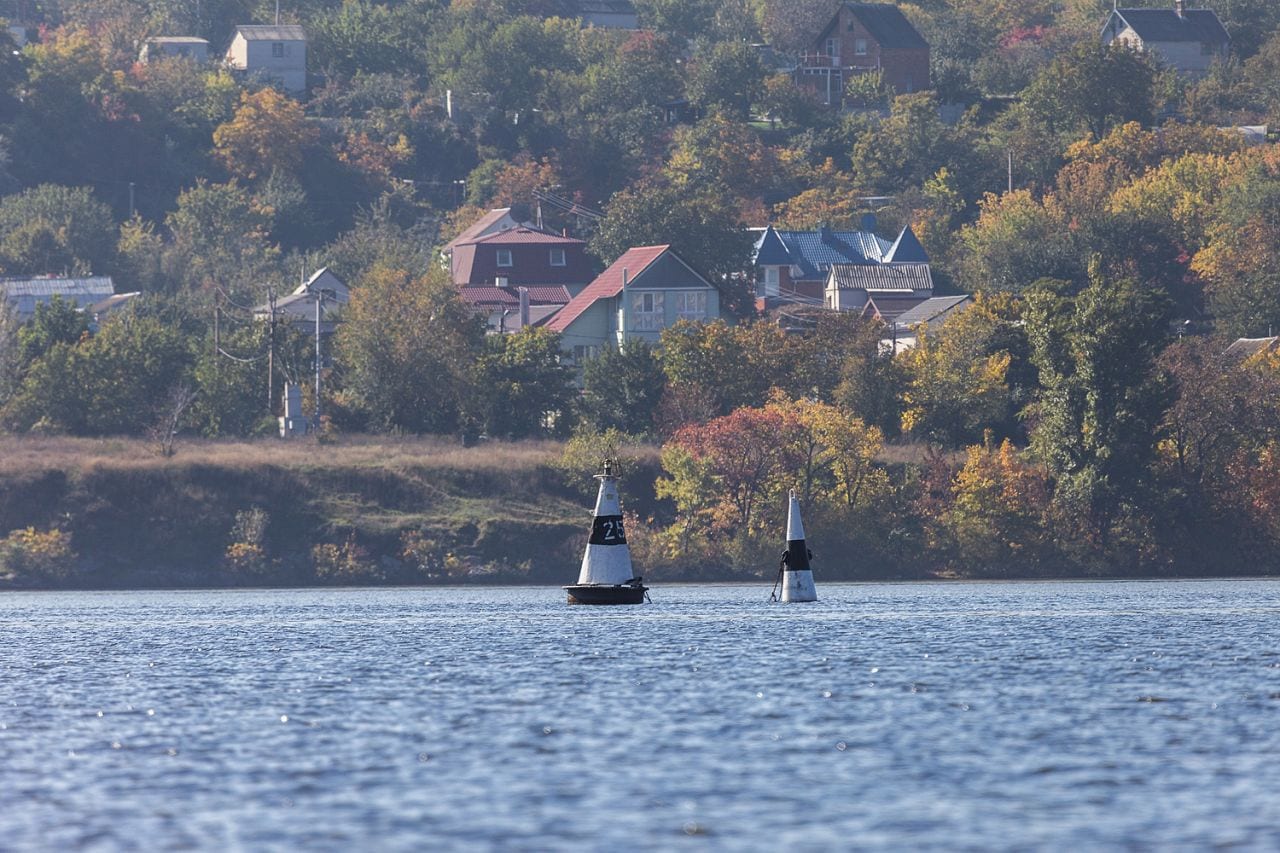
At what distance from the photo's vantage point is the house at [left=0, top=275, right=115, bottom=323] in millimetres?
169750

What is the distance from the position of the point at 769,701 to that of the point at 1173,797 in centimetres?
1705

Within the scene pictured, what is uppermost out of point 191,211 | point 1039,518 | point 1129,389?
point 191,211

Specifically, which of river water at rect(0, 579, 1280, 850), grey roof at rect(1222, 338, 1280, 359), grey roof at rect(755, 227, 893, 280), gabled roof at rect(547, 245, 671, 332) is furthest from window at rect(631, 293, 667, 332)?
river water at rect(0, 579, 1280, 850)

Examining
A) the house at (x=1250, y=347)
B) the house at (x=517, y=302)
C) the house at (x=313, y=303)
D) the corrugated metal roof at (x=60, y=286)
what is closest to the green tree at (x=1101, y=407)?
the house at (x=1250, y=347)

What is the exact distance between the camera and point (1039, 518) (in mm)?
121125

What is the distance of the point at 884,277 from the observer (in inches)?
6988

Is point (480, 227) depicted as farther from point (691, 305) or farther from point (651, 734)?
point (651, 734)

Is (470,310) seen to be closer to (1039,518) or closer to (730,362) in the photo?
(730,362)

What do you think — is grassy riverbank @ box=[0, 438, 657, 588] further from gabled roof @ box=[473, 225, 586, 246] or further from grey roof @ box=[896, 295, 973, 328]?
gabled roof @ box=[473, 225, 586, 246]

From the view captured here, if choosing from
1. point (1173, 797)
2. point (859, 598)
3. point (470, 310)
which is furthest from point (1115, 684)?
point (470, 310)

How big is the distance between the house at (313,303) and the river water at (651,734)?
75.1 metres

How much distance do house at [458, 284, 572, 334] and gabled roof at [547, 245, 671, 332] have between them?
458 cm

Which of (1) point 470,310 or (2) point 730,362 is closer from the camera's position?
(2) point 730,362

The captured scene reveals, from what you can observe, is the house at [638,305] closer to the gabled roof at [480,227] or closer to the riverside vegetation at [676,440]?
the riverside vegetation at [676,440]
